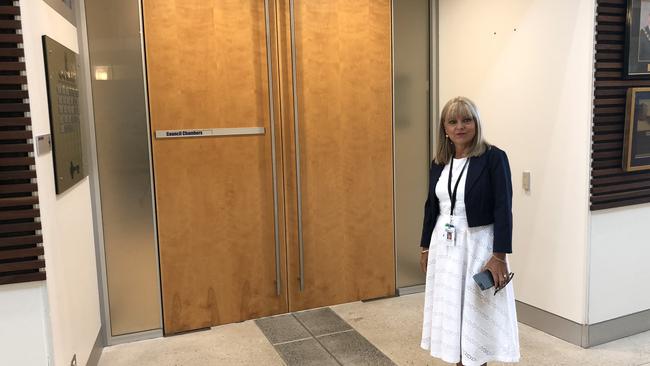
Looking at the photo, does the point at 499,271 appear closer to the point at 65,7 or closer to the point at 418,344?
the point at 418,344

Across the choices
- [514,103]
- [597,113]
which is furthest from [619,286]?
[514,103]

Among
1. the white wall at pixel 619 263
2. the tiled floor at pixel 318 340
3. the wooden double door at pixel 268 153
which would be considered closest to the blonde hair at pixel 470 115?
the white wall at pixel 619 263

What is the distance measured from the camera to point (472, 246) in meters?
2.66

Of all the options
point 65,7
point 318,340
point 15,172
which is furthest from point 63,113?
point 318,340

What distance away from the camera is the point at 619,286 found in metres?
3.62

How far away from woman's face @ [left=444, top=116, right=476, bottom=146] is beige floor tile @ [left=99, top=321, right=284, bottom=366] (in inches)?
71.1

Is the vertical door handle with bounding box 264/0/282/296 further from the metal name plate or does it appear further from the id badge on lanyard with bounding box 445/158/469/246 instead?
the id badge on lanyard with bounding box 445/158/469/246

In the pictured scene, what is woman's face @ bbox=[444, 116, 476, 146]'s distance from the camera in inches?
104

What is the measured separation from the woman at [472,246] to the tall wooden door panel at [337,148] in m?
1.56

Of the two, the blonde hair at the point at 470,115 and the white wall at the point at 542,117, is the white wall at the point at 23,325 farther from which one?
the white wall at the point at 542,117

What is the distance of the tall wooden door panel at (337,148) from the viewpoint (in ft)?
13.4

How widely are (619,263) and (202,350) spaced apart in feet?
9.18

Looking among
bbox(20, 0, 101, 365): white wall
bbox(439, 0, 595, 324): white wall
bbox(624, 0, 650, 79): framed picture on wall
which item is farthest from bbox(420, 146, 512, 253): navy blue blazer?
bbox(20, 0, 101, 365): white wall

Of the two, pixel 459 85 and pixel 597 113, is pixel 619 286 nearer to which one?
pixel 597 113
